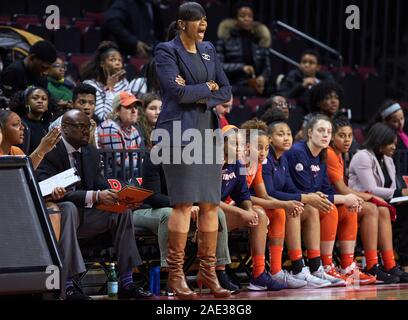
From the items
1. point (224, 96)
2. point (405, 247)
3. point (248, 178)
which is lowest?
point (405, 247)

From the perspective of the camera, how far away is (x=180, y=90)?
20.0ft

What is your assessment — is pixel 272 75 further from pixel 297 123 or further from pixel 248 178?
pixel 248 178

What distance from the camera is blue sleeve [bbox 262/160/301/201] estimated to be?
297 inches

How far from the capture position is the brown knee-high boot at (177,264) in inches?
246

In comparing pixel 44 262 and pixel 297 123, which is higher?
pixel 297 123

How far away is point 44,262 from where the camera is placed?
4.91 meters

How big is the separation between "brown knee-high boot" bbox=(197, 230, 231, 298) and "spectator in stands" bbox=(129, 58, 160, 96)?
8.32 ft

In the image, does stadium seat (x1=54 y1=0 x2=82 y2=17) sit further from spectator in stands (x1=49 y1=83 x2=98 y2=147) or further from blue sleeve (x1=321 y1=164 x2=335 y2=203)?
blue sleeve (x1=321 y1=164 x2=335 y2=203)

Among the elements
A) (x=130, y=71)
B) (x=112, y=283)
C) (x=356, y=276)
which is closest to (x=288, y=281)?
(x=356, y=276)

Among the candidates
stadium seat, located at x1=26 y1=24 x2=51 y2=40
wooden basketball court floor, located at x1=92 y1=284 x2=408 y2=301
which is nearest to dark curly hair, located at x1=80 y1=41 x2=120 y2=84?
stadium seat, located at x1=26 y1=24 x2=51 y2=40

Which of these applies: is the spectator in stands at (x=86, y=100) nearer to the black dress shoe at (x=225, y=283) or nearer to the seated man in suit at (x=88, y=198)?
the seated man in suit at (x=88, y=198)

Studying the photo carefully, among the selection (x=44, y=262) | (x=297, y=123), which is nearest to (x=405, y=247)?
(x=297, y=123)
